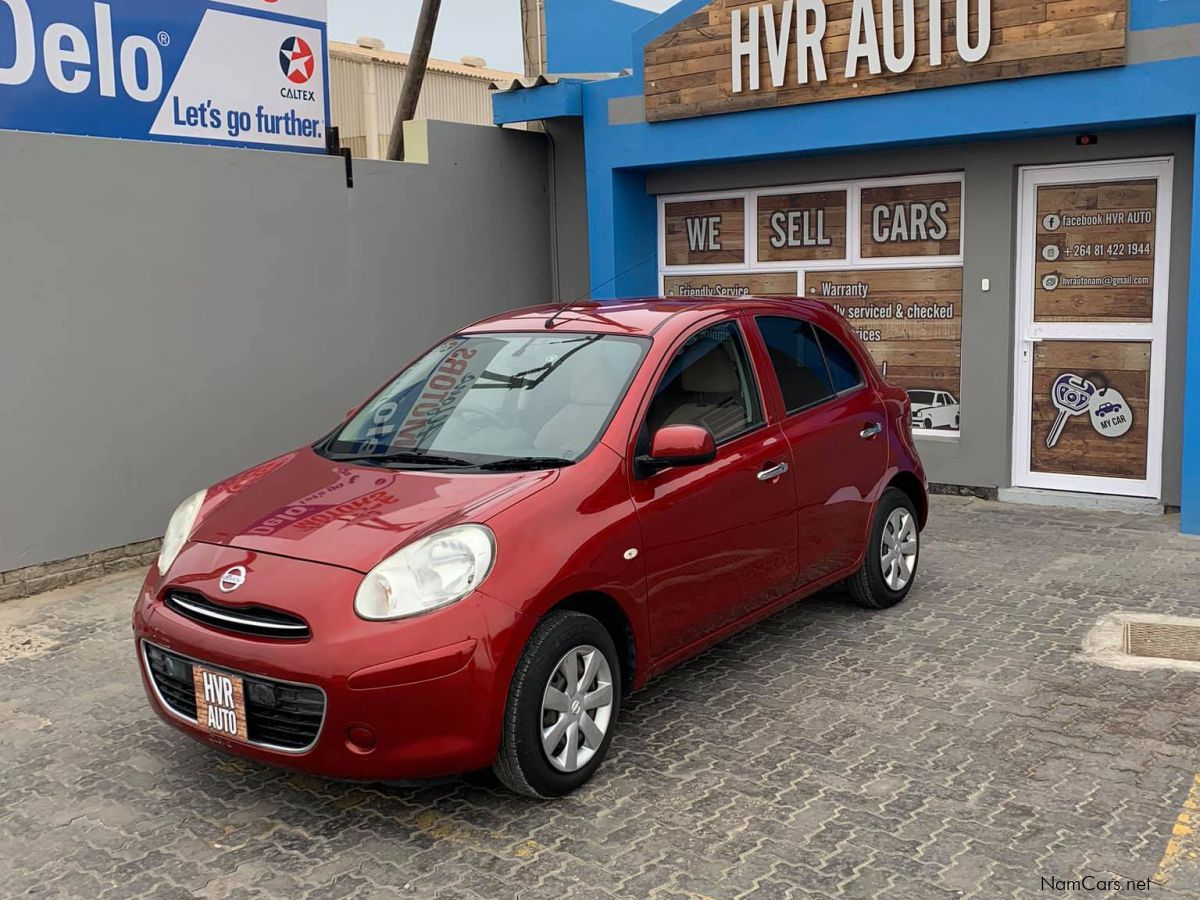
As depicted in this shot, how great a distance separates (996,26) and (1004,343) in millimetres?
2358

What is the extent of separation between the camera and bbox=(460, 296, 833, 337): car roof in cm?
517

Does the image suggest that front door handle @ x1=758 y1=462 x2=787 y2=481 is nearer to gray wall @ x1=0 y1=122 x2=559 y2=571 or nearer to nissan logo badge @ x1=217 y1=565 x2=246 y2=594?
nissan logo badge @ x1=217 y1=565 x2=246 y2=594

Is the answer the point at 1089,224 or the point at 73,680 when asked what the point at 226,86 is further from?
the point at 1089,224

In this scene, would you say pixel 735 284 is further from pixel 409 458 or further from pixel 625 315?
pixel 409 458

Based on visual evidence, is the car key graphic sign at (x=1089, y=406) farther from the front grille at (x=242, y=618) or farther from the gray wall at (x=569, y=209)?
the front grille at (x=242, y=618)

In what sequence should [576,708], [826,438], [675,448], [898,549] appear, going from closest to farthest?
[576,708]
[675,448]
[826,438]
[898,549]

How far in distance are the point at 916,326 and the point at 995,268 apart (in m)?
0.80

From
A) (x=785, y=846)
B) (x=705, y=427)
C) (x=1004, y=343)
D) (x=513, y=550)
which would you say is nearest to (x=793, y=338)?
(x=705, y=427)

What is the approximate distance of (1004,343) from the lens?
8938 millimetres

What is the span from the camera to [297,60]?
932 centimetres

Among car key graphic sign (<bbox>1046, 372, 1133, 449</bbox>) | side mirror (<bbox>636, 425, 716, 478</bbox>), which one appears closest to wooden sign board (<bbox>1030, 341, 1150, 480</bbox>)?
car key graphic sign (<bbox>1046, 372, 1133, 449</bbox>)

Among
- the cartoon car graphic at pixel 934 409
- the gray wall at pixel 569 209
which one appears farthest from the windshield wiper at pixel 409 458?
the gray wall at pixel 569 209

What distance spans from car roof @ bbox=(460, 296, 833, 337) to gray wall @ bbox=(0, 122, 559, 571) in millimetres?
3333

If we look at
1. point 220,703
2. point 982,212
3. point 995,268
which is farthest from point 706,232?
point 220,703
